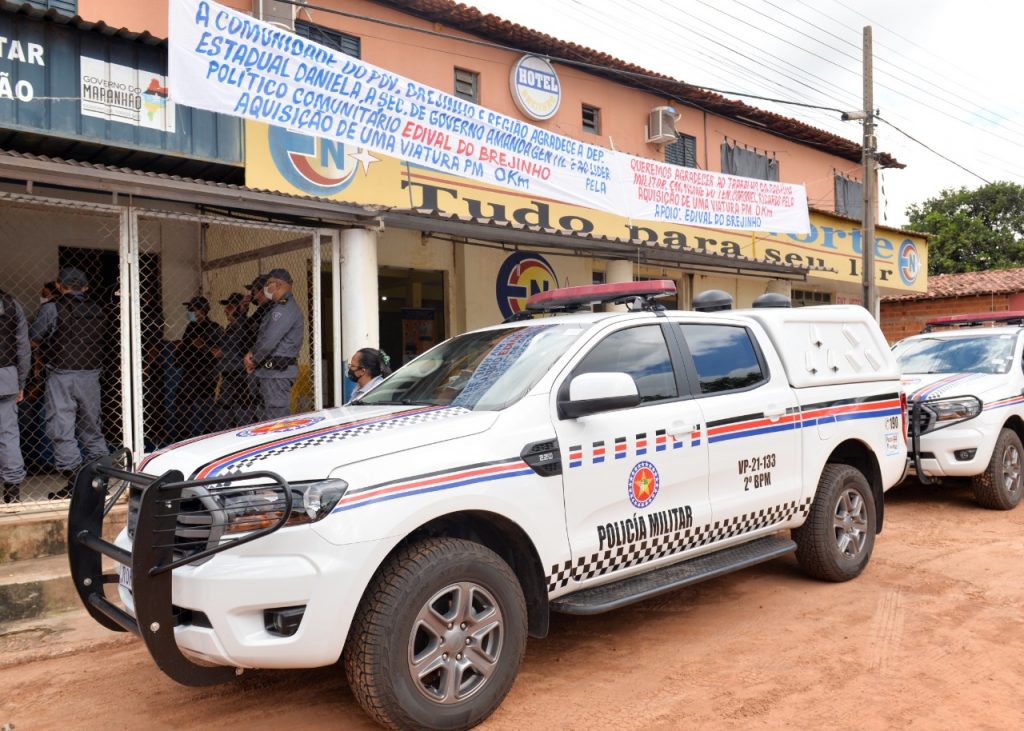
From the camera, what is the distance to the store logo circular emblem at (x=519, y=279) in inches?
455

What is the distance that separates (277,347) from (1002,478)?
6.79 m

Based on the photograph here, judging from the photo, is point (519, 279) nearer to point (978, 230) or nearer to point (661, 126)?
point (661, 126)

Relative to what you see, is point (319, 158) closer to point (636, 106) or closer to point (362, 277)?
point (362, 277)

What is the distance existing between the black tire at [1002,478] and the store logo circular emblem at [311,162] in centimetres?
690

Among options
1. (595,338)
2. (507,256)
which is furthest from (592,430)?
(507,256)

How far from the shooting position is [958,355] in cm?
853

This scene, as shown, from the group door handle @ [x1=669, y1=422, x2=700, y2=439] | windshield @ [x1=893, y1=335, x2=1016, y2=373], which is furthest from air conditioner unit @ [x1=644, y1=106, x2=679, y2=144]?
door handle @ [x1=669, y1=422, x2=700, y2=439]

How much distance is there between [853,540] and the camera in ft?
17.6

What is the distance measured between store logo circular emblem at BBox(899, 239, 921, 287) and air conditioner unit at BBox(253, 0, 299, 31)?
12.9 metres

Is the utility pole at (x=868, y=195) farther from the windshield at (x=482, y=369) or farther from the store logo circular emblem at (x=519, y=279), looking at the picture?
the windshield at (x=482, y=369)

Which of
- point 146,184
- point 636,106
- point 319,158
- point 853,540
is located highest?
point 636,106

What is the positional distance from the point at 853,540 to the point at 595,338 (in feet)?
8.68

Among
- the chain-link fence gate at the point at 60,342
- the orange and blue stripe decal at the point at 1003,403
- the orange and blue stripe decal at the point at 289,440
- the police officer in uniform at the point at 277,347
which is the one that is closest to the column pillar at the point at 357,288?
the police officer in uniform at the point at 277,347

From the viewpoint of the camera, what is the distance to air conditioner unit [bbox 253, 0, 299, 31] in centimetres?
958
